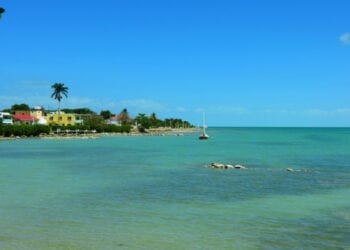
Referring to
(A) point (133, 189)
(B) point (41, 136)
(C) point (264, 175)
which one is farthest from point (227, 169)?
(B) point (41, 136)

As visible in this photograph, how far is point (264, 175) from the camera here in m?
38.7

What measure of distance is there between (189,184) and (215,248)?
1669cm

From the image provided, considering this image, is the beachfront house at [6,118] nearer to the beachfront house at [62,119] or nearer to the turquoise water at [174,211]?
the beachfront house at [62,119]

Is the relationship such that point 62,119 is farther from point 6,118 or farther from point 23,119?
point 6,118

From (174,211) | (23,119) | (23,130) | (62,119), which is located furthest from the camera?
(62,119)

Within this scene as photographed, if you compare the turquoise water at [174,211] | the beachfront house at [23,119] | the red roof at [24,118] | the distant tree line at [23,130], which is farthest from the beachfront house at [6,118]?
the turquoise water at [174,211]

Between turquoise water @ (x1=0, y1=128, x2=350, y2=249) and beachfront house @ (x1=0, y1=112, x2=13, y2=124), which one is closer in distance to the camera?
turquoise water @ (x1=0, y1=128, x2=350, y2=249)

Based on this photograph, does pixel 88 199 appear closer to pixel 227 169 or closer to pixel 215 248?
pixel 215 248

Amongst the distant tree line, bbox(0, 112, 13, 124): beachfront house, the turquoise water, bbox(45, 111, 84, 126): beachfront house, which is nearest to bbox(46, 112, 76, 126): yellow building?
bbox(45, 111, 84, 126): beachfront house

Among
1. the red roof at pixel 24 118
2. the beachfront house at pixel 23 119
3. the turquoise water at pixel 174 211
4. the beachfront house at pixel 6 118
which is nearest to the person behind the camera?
the turquoise water at pixel 174 211

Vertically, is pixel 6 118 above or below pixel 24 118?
below

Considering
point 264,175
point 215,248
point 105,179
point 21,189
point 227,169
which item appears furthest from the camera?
point 227,169

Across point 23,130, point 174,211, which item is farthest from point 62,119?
point 174,211

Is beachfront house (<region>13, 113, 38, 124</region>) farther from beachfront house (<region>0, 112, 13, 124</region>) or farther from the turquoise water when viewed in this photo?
the turquoise water
